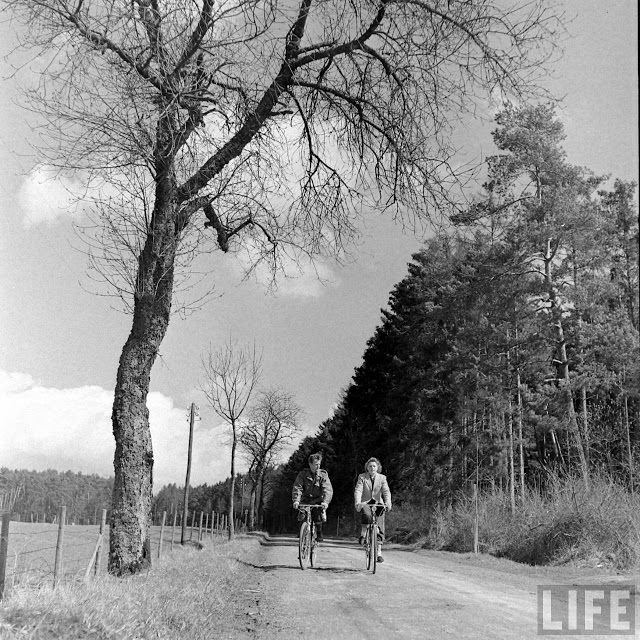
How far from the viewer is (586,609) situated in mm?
8211

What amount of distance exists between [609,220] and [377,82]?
19.1 meters

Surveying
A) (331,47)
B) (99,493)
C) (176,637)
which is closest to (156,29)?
(331,47)

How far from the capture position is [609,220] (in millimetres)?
25453

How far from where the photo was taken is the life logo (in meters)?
6.75

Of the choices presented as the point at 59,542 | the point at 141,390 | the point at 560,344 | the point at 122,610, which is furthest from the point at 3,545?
the point at 560,344

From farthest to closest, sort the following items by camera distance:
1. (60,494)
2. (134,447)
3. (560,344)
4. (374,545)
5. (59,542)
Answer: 1. (60,494)
2. (560,344)
3. (374,545)
4. (59,542)
5. (134,447)

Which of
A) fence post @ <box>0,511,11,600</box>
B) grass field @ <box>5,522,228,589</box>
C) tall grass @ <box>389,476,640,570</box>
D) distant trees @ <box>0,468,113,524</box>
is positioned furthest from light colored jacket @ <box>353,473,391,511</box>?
distant trees @ <box>0,468,113,524</box>

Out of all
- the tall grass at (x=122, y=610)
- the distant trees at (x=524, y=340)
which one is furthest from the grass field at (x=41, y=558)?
the distant trees at (x=524, y=340)

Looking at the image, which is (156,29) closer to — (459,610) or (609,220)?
(459,610)

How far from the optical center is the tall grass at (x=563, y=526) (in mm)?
15430

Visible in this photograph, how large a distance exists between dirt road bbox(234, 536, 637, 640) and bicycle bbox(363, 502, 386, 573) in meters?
0.27

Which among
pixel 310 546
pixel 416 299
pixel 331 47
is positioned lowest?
pixel 310 546

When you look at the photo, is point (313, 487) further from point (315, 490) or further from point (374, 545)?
point (374, 545)

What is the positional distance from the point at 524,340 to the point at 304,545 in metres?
15.0
